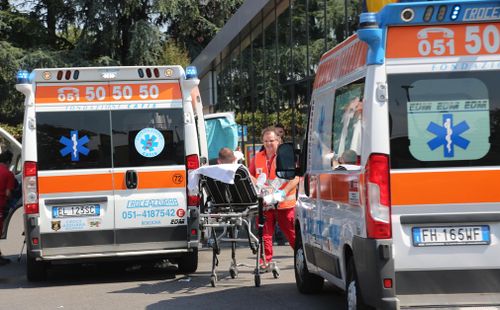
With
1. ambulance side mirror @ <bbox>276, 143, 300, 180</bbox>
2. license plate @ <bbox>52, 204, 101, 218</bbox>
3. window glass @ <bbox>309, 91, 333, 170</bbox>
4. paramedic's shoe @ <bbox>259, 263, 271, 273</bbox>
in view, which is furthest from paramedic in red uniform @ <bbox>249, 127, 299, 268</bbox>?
window glass @ <bbox>309, 91, 333, 170</bbox>

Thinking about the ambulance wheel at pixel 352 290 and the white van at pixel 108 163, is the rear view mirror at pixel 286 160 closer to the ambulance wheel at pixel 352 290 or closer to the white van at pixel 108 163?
the ambulance wheel at pixel 352 290

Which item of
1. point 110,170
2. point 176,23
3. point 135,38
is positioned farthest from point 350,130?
point 176,23

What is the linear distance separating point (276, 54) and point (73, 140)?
1124cm

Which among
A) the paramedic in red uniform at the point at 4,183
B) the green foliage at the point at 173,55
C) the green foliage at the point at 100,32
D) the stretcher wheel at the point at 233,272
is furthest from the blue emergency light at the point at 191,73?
Answer: the green foliage at the point at 100,32

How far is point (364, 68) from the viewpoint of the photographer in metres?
6.42

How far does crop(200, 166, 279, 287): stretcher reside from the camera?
398 inches

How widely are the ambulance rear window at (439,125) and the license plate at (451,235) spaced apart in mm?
436

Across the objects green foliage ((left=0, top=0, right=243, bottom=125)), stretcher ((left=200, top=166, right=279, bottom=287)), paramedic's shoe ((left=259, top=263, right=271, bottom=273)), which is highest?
green foliage ((left=0, top=0, right=243, bottom=125))

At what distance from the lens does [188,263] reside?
11.5m

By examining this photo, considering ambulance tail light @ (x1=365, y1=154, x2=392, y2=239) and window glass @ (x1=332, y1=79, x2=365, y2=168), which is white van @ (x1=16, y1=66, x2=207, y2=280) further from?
ambulance tail light @ (x1=365, y1=154, x2=392, y2=239)

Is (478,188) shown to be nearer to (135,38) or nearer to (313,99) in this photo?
(313,99)

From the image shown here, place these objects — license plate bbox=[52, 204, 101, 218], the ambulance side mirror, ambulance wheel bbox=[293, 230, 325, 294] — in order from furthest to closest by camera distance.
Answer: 1. license plate bbox=[52, 204, 101, 218]
2. ambulance wheel bbox=[293, 230, 325, 294]
3. the ambulance side mirror

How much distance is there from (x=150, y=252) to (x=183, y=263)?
2.78 feet

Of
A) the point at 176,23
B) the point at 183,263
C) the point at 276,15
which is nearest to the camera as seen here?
the point at 183,263
